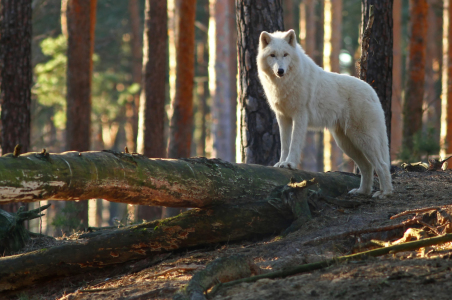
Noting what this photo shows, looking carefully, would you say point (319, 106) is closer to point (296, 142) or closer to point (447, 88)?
point (296, 142)

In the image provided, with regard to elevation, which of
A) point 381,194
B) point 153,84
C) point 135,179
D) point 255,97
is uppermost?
point 153,84

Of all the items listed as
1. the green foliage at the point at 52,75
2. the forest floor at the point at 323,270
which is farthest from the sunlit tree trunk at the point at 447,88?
the green foliage at the point at 52,75

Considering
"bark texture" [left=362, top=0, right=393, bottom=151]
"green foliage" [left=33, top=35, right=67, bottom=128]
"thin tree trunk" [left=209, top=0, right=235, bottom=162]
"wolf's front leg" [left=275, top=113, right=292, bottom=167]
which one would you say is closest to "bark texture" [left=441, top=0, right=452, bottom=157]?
"thin tree trunk" [left=209, top=0, right=235, bottom=162]

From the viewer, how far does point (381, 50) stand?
7.63 m

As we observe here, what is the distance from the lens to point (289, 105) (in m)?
6.11

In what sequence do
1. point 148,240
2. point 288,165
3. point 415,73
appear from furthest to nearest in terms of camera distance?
point 415,73
point 288,165
point 148,240

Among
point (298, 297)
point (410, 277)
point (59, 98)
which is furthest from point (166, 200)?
point (59, 98)

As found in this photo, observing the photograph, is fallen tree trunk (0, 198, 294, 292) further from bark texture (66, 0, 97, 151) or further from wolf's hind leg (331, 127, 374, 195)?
bark texture (66, 0, 97, 151)

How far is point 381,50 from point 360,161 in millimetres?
2463

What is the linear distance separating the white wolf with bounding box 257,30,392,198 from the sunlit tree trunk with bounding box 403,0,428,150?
6.52 meters

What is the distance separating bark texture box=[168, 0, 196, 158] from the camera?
12.2 m

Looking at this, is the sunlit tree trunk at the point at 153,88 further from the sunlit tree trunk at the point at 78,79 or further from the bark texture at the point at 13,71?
the bark texture at the point at 13,71

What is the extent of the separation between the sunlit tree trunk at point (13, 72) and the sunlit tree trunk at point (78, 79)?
3065 mm

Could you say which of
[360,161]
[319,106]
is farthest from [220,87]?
[360,161]
